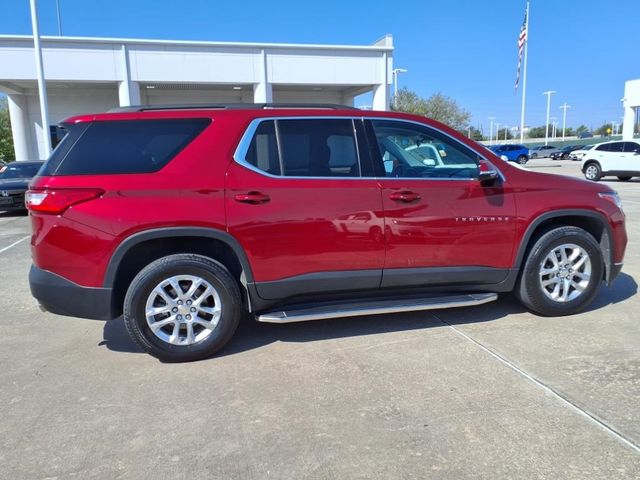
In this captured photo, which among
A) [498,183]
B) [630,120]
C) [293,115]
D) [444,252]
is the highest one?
[630,120]

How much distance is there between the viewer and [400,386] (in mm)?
3402

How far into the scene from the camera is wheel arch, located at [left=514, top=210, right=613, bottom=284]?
4453 mm

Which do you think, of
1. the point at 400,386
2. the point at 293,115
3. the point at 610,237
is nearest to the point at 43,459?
the point at 400,386

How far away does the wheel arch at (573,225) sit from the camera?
14.6 feet

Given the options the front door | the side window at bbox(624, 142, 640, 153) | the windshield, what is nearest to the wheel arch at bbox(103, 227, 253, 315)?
the front door

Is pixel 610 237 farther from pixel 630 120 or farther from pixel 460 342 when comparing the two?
pixel 630 120

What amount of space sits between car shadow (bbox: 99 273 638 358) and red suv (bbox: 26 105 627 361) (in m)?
0.33

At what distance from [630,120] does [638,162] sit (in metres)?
24.5

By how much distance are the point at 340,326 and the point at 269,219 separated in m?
1.33

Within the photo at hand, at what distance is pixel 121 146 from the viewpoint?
12.4ft

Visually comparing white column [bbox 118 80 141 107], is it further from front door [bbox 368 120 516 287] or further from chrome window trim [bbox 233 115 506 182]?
front door [bbox 368 120 516 287]

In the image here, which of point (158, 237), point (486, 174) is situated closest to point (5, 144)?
point (158, 237)

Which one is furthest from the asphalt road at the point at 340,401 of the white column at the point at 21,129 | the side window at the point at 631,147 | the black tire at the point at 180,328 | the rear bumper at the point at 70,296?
the white column at the point at 21,129

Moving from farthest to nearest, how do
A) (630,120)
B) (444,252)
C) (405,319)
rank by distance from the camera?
(630,120) → (405,319) → (444,252)
